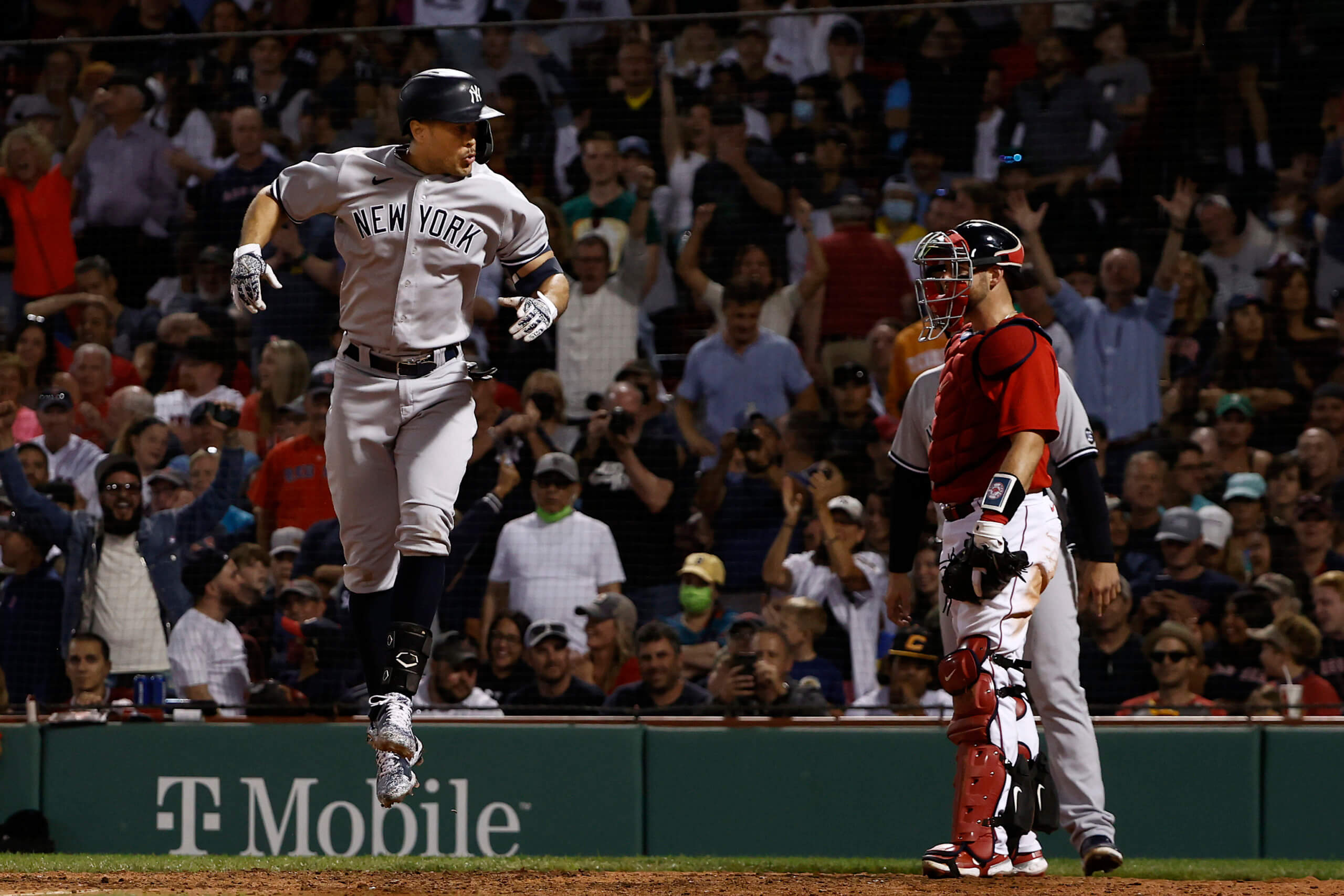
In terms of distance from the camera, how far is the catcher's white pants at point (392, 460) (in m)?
4.88

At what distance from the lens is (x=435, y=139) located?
4.98 meters

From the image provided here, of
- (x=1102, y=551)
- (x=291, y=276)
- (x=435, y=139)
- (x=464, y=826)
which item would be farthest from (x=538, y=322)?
(x=291, y=276)

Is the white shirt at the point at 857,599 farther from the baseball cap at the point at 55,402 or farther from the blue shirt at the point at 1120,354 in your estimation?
the baseball cap at the point at 55,402

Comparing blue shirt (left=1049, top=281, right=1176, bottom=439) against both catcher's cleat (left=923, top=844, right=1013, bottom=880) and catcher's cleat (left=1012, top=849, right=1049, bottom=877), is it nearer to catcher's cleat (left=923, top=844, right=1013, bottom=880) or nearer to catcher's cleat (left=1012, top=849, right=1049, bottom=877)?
catcher's cleat (left=1012, top=849, right=1049, bottom=877)

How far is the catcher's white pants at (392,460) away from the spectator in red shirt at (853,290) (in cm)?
404

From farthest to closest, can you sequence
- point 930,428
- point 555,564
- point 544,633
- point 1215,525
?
point 555,564
point 1215,525
point 544,633
point 930,428

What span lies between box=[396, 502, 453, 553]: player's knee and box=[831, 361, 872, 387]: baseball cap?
158 inches

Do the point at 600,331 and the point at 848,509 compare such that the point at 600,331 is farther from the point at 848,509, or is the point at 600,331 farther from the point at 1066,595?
the point at 1066,595

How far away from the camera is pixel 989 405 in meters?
4.93

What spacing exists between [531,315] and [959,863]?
1.94 metres

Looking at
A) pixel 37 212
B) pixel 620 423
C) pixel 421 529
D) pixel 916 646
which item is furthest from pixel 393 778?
pixel 37 212

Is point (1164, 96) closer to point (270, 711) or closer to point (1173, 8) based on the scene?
point (1173, 8)

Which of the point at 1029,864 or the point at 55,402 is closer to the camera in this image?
the point at 1029,864

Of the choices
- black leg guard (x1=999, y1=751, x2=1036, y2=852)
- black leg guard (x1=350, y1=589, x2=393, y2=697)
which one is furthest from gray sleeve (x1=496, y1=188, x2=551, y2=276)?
black leg guard (x1=999, y1=751, x2=1036, y2=852)
